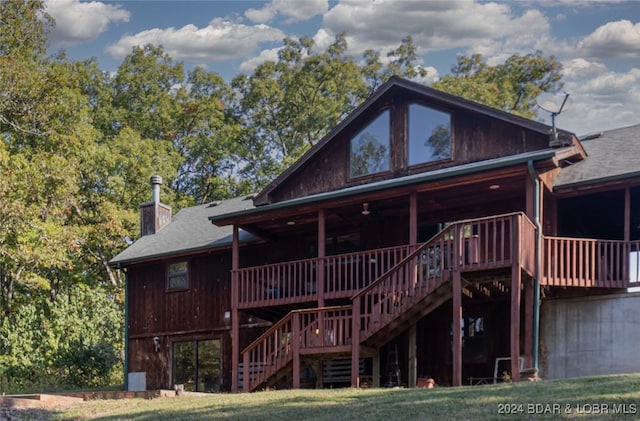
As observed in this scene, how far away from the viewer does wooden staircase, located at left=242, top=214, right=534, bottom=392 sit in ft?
59.3

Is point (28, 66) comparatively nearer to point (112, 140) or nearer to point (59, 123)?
point (59, 123)

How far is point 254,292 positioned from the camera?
22.4 metres

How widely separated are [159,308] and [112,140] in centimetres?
1523

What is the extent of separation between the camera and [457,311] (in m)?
18.0

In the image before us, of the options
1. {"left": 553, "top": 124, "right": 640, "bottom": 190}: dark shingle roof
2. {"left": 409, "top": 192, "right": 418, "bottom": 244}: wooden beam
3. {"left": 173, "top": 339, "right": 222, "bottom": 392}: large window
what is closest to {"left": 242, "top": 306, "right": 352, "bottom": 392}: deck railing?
{"left": 409, "top": 192, "right": 418, "bottom": 244}: wooden beam

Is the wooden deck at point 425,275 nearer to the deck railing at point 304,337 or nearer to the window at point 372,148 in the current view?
the deck railing at point 304,337

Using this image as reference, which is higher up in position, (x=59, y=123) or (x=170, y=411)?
(x=59, y=123)

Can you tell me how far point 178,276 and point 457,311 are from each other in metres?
10.9

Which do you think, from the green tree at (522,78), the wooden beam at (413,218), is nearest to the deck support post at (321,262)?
the wooden beam at (413,218)

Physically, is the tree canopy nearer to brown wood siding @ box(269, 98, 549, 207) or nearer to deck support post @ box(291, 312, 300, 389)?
brown wood siding @ box(269, 98, 549, 207)

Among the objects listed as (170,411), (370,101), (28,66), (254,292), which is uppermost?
(28,66)

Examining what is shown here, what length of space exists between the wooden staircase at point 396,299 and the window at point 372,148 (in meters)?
3.15

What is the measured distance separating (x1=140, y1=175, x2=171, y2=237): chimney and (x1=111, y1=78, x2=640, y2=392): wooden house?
3.38 m

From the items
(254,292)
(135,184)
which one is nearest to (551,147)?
(254,292)
